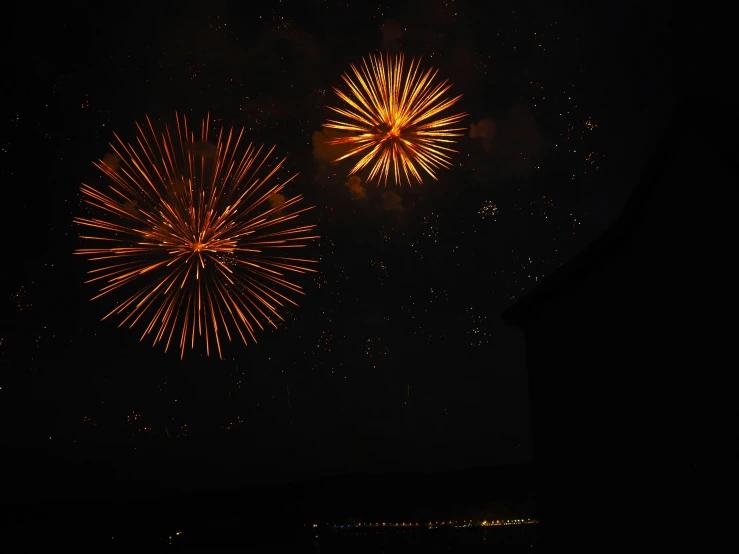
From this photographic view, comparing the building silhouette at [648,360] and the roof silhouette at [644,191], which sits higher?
the roof silhouette at [644,191]

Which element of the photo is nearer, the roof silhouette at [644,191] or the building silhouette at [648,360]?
the building silhouette at [648,360]

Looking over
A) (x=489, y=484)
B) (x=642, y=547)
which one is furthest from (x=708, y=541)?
(x=489, y=484)

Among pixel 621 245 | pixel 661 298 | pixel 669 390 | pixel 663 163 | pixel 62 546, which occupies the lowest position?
pixel 62 546

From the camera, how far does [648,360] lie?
9.20 m

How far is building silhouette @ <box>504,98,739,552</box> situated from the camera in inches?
324

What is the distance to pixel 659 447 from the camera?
8.96 metres

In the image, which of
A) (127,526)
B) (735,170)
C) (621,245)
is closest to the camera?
(735,170)

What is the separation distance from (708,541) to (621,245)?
159 inches

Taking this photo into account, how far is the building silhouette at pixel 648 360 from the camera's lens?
8.24m

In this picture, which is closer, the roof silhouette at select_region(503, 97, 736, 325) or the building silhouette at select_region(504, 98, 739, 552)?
the building silhouette at select_region(504, 98, 739, 552)

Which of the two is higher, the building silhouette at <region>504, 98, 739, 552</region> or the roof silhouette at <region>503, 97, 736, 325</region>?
the roof silhouette at <region>503, 97, 736, 325</region>

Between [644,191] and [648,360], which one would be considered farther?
[644,191]

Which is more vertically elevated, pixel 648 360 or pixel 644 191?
pixel 644 191

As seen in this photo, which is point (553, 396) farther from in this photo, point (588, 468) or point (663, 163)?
point (663, 163)
